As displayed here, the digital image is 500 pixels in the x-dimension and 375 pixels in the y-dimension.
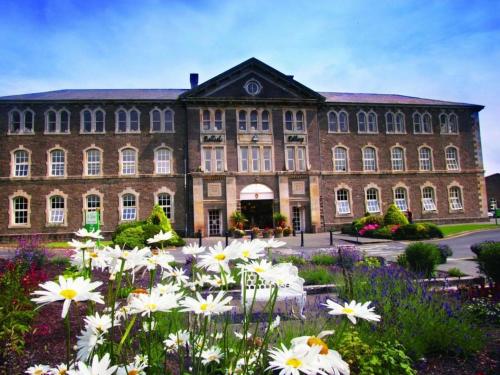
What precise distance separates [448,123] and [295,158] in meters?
16.8

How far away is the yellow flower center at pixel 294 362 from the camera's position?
4.91 ft

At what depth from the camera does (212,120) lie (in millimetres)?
30109

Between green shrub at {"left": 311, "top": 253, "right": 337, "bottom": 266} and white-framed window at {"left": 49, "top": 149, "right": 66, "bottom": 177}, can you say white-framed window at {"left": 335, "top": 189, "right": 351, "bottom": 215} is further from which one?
white-framed window at {"left": 49, "top": 149, "right": 66, "bottom": 177}

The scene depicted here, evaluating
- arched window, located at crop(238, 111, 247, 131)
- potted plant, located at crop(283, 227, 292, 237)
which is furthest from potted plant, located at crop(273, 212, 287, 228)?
arched window, located at crop(238, 111, 247, 131)

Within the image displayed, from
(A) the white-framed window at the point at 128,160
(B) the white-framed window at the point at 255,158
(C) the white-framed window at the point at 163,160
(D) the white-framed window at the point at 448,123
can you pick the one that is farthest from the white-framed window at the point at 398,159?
(A) the white-framed window at the point at 128,160

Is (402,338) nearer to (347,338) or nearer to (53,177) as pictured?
(347,338)

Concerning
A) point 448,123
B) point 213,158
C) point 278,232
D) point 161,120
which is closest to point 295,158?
point 278,232

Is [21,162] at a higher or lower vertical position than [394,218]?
higher

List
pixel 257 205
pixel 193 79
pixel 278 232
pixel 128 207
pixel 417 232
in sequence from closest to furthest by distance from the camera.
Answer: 1. pixel 417 232
2. pixel 278 232
3. pixel 128 207
4. pixel 257 205
5. pixel 193 79

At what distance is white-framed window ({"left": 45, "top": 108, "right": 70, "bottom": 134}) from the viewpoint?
29109mm

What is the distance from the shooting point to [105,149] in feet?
96.2

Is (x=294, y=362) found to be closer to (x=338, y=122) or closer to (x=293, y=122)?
(x=293, y=122)

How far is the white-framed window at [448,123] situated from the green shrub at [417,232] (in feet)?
52.5

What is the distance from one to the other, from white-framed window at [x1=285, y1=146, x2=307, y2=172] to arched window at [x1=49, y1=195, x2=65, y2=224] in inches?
755
